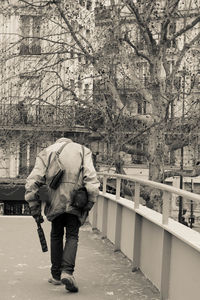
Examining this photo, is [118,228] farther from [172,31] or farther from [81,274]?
[172,31]

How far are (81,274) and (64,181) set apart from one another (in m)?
1.45

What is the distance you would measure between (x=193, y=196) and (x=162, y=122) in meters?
13.6

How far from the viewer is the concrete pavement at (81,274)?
19.8ft

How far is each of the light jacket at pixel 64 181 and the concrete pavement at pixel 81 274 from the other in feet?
2.49

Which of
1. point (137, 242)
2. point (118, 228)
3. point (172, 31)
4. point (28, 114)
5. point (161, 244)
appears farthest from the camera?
point (28, 114)

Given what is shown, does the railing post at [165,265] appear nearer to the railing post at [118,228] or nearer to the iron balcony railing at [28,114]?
the railing post at [118,228]

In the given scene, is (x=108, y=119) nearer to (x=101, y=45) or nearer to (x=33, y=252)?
(x=101, y=45)

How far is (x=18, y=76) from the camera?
18.8 m

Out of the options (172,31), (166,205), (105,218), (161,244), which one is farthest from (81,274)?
(172,31)

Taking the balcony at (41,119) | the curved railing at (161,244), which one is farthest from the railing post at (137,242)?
the balcony at (41,119)

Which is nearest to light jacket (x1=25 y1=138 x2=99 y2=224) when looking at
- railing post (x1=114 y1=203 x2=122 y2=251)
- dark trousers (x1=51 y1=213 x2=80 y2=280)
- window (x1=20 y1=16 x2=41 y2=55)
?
dark trousers (x1=51 y1=213 x2=80 y2=280)

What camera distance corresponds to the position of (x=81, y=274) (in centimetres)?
712

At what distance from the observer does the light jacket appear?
616 centimetres

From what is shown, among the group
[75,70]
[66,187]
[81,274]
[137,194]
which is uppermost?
[75,70]
